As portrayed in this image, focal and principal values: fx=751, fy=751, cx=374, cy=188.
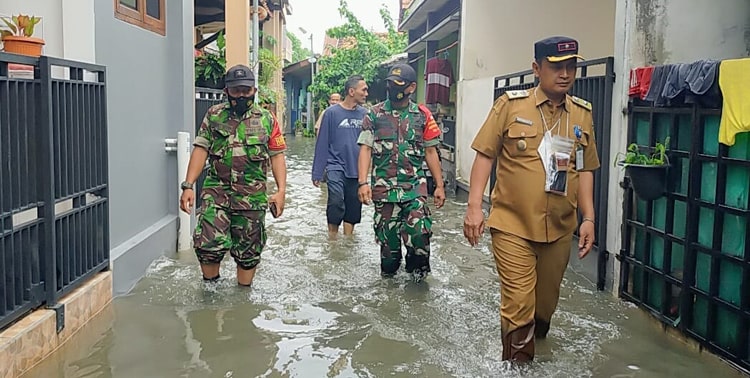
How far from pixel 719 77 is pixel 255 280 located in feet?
13.2

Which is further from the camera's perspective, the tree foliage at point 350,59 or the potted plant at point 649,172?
the tree foliage at point 350,59

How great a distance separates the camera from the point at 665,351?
189 inches

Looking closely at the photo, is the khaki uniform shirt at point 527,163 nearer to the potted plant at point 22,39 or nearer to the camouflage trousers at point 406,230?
the camouflage trousers at point 406,230

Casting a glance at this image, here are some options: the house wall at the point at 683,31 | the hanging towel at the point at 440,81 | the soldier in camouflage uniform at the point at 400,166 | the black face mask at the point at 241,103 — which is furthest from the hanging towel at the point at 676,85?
the hanging towel at the point at 440,81

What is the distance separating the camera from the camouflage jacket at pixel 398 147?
20.7 ft

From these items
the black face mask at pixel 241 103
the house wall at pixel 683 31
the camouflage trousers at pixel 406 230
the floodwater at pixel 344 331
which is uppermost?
the house wall at pixel 683 31

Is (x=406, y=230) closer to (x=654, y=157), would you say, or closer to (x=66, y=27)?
(x=654, y=157)

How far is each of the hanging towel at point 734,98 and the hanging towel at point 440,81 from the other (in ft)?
39.3

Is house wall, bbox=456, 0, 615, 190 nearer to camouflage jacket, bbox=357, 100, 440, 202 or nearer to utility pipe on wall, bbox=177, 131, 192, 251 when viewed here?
utility pipe on wall, bbox=177, 131, 192, 251

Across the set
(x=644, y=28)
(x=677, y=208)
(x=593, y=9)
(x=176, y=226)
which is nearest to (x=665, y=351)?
(x=677, y=208)

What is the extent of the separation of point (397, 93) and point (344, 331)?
7.21 feet

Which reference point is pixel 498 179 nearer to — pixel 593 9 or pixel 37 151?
pixel 37 151

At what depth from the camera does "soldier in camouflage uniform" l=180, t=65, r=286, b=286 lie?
582 centimetres

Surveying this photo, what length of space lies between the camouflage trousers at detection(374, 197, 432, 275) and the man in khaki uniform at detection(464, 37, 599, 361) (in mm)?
1841
